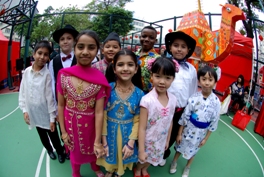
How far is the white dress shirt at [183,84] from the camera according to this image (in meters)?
1.81

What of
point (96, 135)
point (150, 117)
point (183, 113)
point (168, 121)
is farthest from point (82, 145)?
point (183, 113)

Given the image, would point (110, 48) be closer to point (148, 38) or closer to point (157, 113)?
point (148, 38)

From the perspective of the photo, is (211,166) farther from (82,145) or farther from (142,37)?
(142,37)

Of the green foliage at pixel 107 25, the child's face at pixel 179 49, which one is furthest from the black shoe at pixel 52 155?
the green foliage at pixel 107 25

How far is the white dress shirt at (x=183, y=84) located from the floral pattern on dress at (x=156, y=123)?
0.18 meters

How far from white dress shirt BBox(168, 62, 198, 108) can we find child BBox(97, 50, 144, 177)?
0.47 m

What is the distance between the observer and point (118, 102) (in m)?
1.50

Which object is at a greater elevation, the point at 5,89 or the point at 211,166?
the point at 5,89

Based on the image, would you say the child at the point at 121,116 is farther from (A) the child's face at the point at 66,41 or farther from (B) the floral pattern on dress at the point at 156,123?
(A) the child's face at the point at 66,41

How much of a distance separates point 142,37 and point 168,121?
1.04 metres

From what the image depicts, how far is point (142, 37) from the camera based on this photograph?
2.00 meters

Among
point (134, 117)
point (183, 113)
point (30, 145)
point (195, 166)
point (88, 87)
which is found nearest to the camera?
point (88, 87)

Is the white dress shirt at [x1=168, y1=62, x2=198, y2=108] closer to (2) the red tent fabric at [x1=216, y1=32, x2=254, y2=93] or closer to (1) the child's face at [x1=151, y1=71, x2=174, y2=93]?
(1) the child's face at [x1=151, y1=71, x2=174, y2=93]

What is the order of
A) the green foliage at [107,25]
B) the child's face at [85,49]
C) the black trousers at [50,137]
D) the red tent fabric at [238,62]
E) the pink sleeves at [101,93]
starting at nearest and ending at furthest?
the child's face at [85,49], the pink sleeves at [101,93], the black trousers at [50,137], the red tent fabric at [238,62], the green foliage at [107,25]
